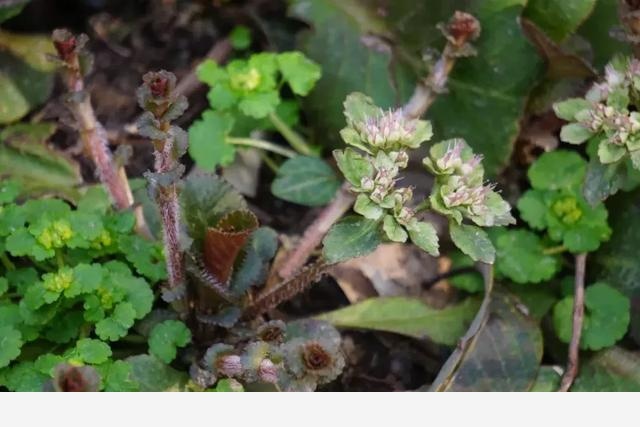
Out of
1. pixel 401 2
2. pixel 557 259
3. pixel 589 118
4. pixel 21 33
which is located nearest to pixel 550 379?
pixel 557 259

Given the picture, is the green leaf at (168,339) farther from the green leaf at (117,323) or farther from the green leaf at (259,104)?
the green leaf at (259,104)

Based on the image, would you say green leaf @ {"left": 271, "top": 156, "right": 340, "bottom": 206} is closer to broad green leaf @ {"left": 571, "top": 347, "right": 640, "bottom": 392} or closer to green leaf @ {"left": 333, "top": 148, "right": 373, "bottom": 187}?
green leaf @ {"left": 333, "top": 148, "right": 373, "bottom": 187}

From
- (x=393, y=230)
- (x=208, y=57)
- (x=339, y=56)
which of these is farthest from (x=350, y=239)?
(x=208, y=57)

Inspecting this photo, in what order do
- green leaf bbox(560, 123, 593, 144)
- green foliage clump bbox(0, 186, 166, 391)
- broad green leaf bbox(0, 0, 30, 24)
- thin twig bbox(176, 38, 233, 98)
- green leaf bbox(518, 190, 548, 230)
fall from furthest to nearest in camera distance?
thin twig bbox(176, 38, 233, 98), broad green leaf bbox(0, 0, 30, 24), green leaf bbox(518, 190, 548, 230), green leaf bbox(560, 123, 593, 144), green foliage clump bbox(0, 186, 166, 391)

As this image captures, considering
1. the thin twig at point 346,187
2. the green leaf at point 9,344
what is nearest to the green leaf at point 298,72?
the thin twig at point 346,187

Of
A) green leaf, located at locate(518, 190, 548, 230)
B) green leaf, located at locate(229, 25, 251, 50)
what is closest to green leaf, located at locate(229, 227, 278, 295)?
green leaf, located at locate(518, 190, 548, 230)

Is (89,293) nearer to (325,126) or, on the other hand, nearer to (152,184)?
(152,184)
